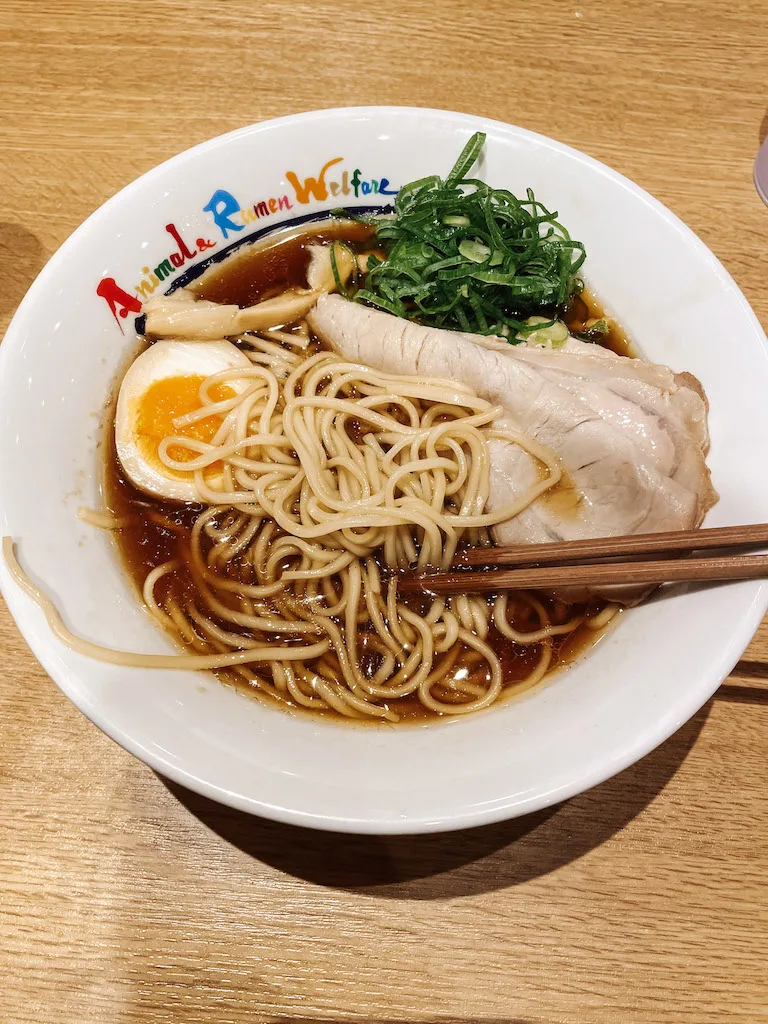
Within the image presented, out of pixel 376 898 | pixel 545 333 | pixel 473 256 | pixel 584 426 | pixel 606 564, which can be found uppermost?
pixel 473 256

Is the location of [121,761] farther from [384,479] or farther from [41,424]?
[384,479]

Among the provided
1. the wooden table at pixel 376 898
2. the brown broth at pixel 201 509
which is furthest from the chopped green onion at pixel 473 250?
the wooden table at pixel 376 898

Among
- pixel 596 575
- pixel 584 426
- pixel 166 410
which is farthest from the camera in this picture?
pixel 166 410

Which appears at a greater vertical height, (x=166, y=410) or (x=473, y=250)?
(x=473, y=250)

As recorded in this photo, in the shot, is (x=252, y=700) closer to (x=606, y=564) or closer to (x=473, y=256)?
(x=606, y=564)

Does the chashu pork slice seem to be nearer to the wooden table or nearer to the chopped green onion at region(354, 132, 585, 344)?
the chopped green onion at region(354, 132, 585, 344)

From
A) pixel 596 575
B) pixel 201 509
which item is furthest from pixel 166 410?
pixel 596 575

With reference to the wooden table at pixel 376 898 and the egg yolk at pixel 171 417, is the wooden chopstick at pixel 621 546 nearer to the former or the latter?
the wooden table at pixel 376 898
